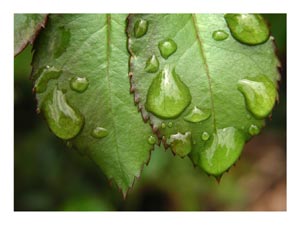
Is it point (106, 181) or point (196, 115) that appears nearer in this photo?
point (196, 115)

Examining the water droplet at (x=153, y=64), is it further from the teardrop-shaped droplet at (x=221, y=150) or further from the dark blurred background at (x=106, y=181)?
the dark blurred background at (x=106, y=181)

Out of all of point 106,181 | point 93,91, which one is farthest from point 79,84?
point 106,181

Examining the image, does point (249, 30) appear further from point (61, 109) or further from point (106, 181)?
point (106, 181)

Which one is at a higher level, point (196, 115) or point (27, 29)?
point (27, 29)

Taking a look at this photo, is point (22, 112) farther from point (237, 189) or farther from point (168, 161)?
point (237, 189)

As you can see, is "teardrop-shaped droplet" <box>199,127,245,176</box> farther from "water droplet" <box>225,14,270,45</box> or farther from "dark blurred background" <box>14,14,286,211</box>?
"dark blurred background" <box>14,14,286,211</box>

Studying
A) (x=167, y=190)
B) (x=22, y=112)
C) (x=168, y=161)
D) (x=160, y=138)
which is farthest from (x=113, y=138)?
(x=167, y=190)

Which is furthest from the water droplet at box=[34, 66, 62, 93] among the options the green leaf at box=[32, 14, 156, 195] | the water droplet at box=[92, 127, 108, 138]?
the water droplet at box=[92, 127, 108, 138]
